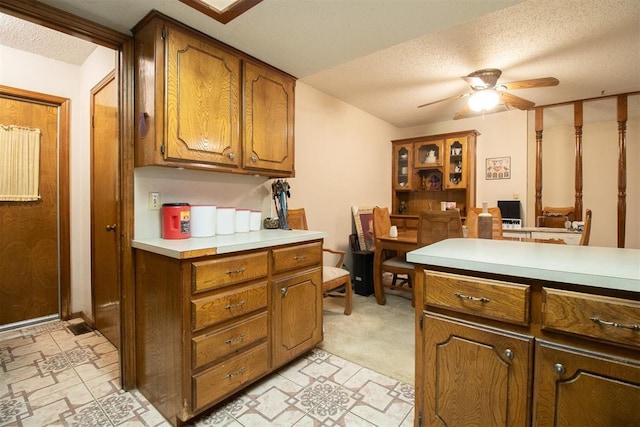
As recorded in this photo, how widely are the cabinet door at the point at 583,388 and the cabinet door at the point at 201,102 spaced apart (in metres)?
1.87

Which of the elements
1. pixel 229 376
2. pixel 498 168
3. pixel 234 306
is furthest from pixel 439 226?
pixel 498 168

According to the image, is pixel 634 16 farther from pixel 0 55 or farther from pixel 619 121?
pixel 0 55

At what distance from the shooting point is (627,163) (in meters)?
3.97

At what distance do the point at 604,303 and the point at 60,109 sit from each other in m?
3.91

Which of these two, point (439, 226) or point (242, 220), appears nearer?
point (242, 220)

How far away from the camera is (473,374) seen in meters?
1.14

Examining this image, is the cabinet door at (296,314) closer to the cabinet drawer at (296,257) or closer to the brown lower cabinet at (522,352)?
the cabinet drawer at (296,257)

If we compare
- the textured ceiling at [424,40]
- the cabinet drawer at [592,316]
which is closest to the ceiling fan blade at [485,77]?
the textured ceiling at [424,40]

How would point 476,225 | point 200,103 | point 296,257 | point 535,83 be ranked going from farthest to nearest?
point 476,225 < point 535,83 < point 296,257 < point 200,103

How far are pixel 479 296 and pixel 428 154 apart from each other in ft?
13.5

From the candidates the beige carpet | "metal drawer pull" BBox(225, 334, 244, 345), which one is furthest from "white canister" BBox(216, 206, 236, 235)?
the beige carpet

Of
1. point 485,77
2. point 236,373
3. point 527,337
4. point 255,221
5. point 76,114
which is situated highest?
point 485,77

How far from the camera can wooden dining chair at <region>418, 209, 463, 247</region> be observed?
9.29ft

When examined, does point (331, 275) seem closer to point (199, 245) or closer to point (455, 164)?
point (199, 245)
